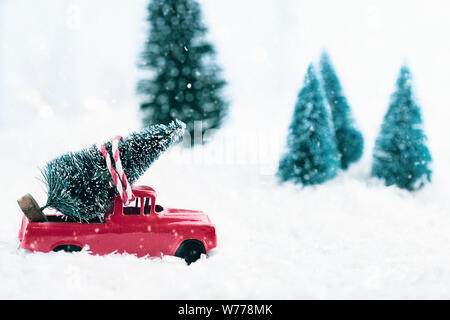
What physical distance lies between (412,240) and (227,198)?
4.31 m

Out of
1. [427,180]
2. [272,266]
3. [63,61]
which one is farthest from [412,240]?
[63,61]

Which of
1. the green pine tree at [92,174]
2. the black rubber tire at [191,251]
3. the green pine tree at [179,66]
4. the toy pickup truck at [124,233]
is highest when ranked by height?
the green pine tree at [179,66]

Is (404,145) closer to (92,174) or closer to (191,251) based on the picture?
(191,251)

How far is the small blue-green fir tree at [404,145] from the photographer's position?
1059 centimetres

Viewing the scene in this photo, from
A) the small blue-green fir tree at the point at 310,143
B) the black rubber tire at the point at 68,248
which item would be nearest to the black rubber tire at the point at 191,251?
the black rubber tire at the point at 68,248

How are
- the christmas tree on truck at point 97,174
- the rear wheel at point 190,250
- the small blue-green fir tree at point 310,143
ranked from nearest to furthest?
the christmas tree on truck at point 97,174 → the rear wheel at point 190,250 → the small blue-green fir tree at point 310,143

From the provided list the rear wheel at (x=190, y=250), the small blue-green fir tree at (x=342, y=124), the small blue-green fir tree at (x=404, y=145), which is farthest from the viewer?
the small blue-green fir tree at (x=342, y=124)

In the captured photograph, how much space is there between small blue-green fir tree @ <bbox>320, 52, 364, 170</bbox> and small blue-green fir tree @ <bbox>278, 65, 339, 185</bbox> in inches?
70.2

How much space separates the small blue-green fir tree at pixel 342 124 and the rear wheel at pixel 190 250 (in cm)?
787

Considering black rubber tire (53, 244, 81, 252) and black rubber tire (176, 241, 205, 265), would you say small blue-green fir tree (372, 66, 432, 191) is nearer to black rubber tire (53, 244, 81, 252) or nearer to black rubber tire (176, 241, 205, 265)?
black rubber tire (176, 241, 205, 265)

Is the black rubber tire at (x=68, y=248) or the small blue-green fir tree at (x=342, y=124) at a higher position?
the small blue-green fir tree at (x=342, y=124)

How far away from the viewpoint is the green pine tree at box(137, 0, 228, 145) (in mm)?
11492

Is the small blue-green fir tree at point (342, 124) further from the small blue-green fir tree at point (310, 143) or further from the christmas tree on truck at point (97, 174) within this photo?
the christmas tree on truck at point (97, 174)

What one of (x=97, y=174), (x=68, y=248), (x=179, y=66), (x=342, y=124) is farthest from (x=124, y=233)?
(x=342, y=124)
